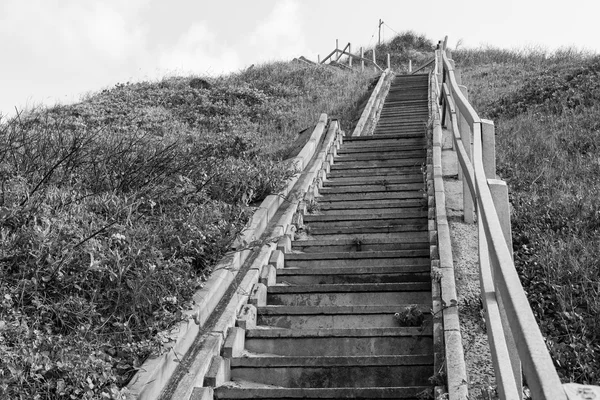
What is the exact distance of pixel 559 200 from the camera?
25.9 ft

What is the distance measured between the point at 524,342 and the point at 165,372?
120 inches

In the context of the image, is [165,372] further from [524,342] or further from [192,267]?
[524,342]

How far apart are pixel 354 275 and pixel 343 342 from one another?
1373 millimetres

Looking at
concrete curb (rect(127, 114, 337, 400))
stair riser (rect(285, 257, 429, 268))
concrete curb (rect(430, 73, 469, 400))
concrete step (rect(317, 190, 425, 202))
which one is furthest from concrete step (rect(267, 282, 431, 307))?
concrete step (rect(317, 190, 425, 202))

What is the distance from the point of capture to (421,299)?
604 centimetres

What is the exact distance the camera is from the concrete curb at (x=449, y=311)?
4113 millimetres

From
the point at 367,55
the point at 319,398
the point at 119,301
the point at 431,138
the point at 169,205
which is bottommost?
the point at 319,398

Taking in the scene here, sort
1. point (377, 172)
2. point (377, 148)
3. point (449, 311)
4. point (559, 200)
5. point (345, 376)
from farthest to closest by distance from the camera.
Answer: point (377, 148) < point (377, 172) < point (559, 200) < point (449, 311) < point (345, 376)

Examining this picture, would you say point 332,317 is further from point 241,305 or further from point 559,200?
point 559,200

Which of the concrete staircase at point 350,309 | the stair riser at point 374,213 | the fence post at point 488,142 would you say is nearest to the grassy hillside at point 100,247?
the concrete staircase at point 350,309

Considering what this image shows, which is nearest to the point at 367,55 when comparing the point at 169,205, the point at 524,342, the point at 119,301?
the point at 169,205

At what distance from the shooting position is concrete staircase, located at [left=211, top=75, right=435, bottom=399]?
4844 millimetres

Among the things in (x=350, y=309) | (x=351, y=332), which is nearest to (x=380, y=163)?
(x=350, y=309)

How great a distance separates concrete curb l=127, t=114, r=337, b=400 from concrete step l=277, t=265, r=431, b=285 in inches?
20.6
